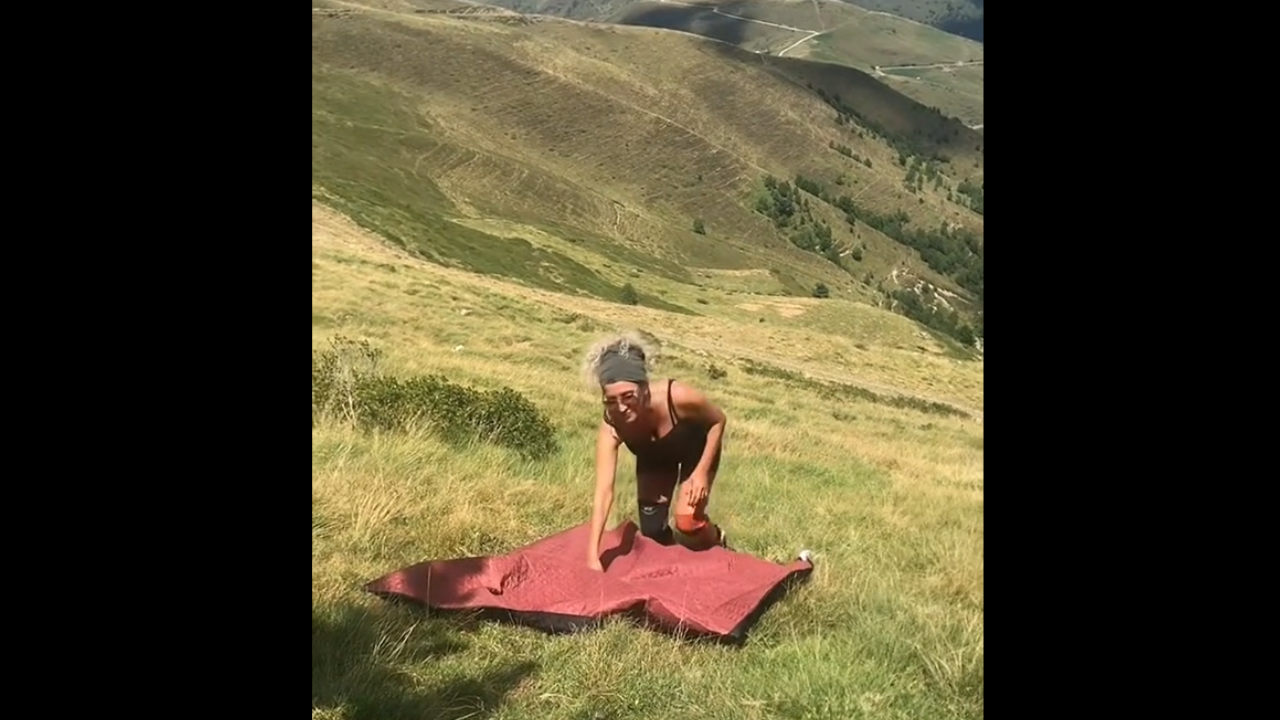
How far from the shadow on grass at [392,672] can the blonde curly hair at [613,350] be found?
4.51 feet

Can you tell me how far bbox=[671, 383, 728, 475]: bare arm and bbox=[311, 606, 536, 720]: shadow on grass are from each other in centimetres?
146

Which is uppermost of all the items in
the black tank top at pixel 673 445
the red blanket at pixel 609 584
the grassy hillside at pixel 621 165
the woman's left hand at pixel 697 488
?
the black tank top at pixel 673 445

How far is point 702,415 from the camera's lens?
191 inches

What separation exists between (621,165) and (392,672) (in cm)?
10039

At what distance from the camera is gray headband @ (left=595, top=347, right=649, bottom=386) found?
4.69 metres

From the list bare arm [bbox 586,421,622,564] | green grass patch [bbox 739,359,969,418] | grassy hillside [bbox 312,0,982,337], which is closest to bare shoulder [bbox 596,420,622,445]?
bare arm [bbox 586,421,622,564]

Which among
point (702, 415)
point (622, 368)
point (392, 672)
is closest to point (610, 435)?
point (622, 368)

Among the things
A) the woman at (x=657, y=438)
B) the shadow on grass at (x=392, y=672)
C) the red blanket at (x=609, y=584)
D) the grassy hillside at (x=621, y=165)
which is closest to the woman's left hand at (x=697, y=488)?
the woman at (x=657, y=438)

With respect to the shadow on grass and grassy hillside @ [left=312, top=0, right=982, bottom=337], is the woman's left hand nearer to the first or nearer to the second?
the shadow on grass

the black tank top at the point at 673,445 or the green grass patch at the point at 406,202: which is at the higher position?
the black tank top at the point at 673,445

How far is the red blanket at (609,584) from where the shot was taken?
13.3 feet

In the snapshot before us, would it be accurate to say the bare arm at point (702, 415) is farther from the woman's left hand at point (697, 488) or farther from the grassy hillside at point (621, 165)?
the grassy hillside at point (621, 165)
